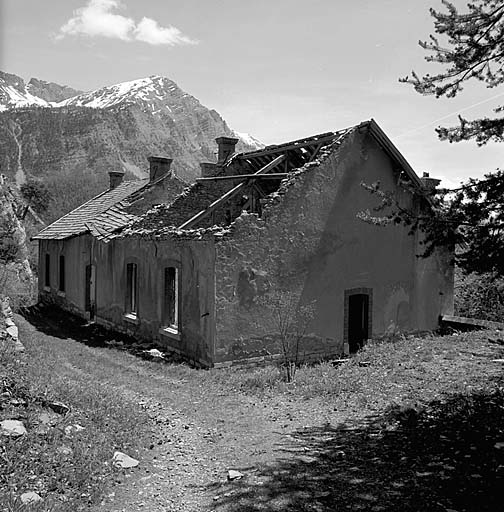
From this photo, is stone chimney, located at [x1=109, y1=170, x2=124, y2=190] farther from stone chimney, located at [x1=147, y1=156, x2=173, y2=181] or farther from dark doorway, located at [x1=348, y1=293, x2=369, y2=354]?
dark doorway, located at [x1=348, y1=293, x2=369, y2=354]

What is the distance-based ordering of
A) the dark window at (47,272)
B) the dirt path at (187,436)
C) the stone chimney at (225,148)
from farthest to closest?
the dark window at (47,272) < the stone chimney at (225,148) < the dirt path at (187,436)

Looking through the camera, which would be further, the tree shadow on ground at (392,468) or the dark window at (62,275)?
the dark window at (62,275)

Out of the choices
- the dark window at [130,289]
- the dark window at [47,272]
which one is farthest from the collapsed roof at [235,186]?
the dark window at [47,272]

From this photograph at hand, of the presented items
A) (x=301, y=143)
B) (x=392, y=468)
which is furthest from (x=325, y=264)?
(x=392, y=468)

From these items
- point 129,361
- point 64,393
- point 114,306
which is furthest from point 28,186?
point 64,393

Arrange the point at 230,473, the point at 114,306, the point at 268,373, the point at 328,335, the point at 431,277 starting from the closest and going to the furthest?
the point at 230,473 < the point at 268,373 < the point at 328,335 < the point at 431,277 < the point at 114,306

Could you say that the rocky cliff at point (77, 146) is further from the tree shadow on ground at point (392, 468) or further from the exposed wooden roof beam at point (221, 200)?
the tree shadow on ground at point (392, 468)

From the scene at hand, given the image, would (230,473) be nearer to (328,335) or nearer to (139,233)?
(328,335)

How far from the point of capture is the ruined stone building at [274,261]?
12.8m

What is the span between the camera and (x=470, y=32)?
6.99m

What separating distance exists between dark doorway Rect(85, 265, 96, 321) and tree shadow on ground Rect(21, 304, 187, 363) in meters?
0.44

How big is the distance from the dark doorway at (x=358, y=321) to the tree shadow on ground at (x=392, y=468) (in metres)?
6.72

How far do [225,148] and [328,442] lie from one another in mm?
13309

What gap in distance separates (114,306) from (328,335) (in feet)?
24.9
